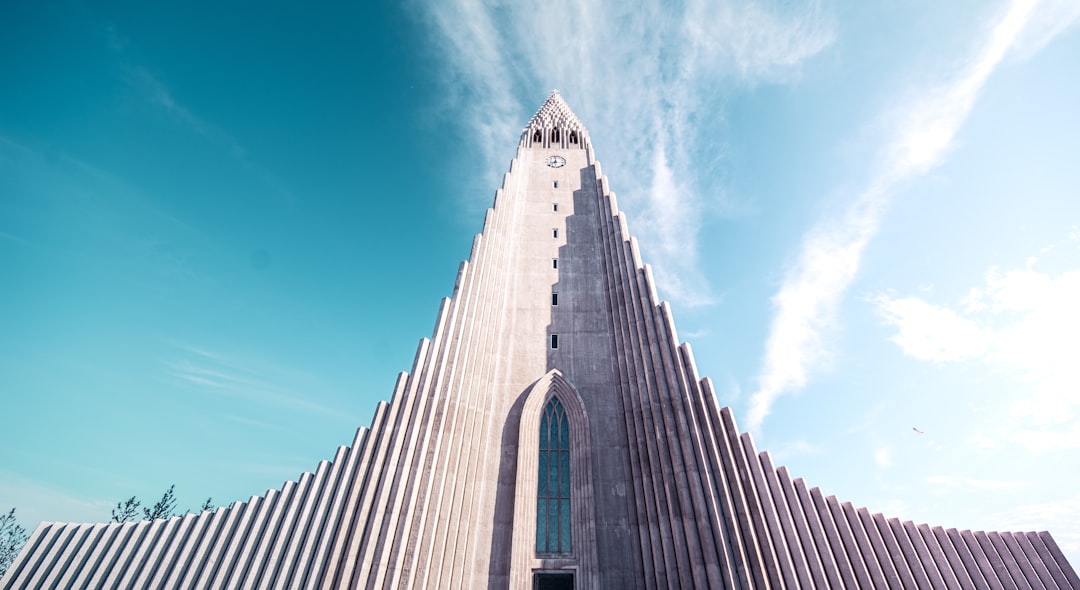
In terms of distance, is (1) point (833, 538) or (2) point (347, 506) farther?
(2) point (347, 506)

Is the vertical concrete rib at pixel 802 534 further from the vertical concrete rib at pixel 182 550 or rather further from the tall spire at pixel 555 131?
the tall spire at pixel 555 131

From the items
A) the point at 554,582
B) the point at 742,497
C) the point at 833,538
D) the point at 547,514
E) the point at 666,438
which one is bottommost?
the point at 554,582

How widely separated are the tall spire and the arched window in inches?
837

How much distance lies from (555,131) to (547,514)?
2758 cm

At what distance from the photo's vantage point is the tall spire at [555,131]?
3394 centimetres

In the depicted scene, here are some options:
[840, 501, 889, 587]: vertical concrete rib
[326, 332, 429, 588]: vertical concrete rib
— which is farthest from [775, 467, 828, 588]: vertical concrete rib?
[326, 332, 429, 588]: vertical concrete rib

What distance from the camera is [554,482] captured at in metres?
17.7

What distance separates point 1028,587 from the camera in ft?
46.8

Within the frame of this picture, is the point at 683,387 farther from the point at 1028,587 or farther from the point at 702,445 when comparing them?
the point at 1028,587

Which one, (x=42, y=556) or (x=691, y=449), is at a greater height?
(x=691, y=449)

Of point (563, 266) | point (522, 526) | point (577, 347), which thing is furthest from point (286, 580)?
point (563, 266)

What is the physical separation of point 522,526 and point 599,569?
2938 mm

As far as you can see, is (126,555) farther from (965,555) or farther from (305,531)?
(965,555)

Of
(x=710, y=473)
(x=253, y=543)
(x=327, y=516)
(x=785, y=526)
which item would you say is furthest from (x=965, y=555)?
(x=253, y=543)
